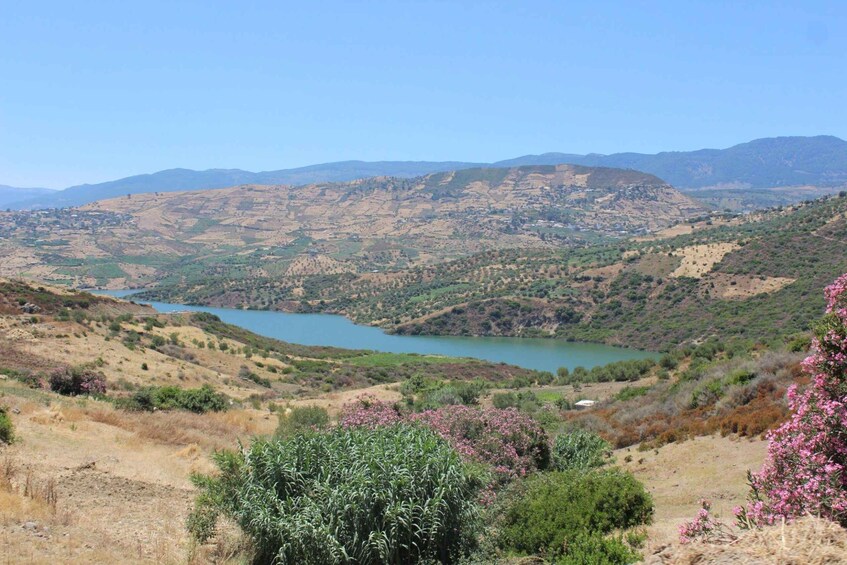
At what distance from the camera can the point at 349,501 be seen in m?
8.50

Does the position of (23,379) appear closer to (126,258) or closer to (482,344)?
(482,344)

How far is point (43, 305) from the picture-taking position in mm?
48500

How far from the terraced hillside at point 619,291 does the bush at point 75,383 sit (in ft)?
165

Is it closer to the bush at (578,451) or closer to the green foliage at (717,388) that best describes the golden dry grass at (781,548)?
the bush at (578,451)

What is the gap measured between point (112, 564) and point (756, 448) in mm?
12478

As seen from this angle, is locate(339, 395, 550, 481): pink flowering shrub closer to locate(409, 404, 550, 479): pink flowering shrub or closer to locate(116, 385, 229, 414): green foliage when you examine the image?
locate(409, 404, 550, 479): pink flowering shrub

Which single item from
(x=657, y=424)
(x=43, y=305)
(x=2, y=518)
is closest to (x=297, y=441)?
(x=2, y=518)

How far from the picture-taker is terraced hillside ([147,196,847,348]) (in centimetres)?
7788

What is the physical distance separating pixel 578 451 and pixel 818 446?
9.30 meters

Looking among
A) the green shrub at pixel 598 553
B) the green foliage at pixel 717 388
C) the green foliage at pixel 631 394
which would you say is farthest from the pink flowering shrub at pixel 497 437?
the green foliage at pixel 631 394

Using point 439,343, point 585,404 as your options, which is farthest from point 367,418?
point 439,343

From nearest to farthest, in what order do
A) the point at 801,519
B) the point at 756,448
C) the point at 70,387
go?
1. the point at 801,519
2. the point at 756,448
3. the point at 70,387

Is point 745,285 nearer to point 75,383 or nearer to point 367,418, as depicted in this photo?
point 75,383

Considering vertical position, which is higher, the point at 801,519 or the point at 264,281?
the point at 801,519
